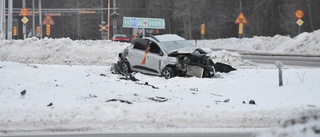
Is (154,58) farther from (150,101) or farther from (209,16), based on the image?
(209,16)

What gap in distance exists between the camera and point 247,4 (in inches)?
2520

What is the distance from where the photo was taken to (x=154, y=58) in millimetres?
16766

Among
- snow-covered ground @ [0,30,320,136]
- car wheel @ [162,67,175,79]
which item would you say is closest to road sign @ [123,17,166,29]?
snow-covered ground @ [0,30,320,136]

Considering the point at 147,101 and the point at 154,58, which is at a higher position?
the point at 154,58

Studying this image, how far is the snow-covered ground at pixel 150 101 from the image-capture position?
8398 mm

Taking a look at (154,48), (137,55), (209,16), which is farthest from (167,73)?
(209,16)

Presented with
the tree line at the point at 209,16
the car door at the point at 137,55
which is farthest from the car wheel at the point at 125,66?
the tree line at the point at 209,16

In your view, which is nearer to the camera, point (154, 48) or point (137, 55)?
point (154, 48)

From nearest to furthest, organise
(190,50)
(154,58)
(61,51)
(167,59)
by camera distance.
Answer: (190,50)
(167,59)
(154,58)
(61,51)

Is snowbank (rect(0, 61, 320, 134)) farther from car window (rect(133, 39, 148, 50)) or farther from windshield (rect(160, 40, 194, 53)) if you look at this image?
car window (rect(133, 39, 148, 50))

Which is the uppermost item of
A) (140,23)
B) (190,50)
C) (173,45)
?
(140,23)

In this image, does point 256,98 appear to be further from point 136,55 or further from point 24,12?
point 24,12

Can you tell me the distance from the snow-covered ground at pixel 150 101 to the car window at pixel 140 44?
5.08 feet

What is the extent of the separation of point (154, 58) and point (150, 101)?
5753 millimetres
